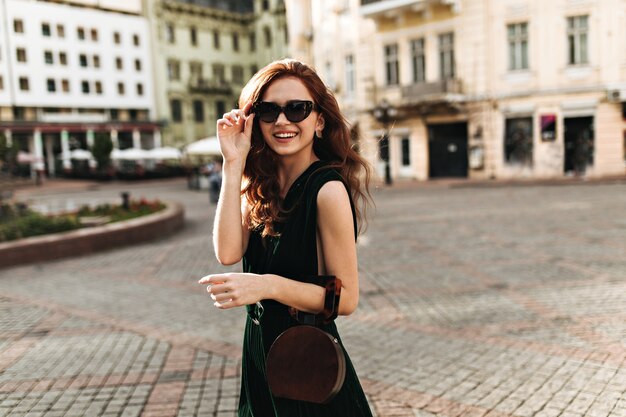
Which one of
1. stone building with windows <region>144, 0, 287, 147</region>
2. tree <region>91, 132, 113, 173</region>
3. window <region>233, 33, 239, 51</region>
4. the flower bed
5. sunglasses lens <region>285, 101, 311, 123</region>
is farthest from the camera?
window <region>233, 33, 239, 51</region>

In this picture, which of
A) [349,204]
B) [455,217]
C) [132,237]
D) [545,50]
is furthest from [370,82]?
[349,204]

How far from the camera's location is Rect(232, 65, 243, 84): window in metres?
60.3

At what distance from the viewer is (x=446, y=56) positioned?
91.8 ft

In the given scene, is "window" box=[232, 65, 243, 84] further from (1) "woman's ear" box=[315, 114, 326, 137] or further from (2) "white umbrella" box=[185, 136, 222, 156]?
(1) "woman's ear" box=[315, 114, 326, 137]

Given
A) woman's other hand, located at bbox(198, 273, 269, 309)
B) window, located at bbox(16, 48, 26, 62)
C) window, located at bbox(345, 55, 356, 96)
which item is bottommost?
woman's other hand, located at bbox(198, 273, 269, 309)

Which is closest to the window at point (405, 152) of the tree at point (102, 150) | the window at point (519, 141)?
the window at point (519, 141)

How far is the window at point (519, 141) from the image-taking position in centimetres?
2575

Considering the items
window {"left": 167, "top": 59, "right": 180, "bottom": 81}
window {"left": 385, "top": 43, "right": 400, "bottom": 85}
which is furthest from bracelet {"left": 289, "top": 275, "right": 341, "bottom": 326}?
window {"left": 167, "top": 59, "right": 180, "bottom": 81}

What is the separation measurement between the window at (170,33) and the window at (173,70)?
6.45 feet

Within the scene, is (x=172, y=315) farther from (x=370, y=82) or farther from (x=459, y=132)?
(x=370, y=82)

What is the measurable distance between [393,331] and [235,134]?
3.82 m

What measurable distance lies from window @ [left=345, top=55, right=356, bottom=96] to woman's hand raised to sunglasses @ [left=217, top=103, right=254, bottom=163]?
30961 mm

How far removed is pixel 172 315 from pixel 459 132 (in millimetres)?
24205

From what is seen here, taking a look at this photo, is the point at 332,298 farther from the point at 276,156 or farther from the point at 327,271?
the point at 276,156
